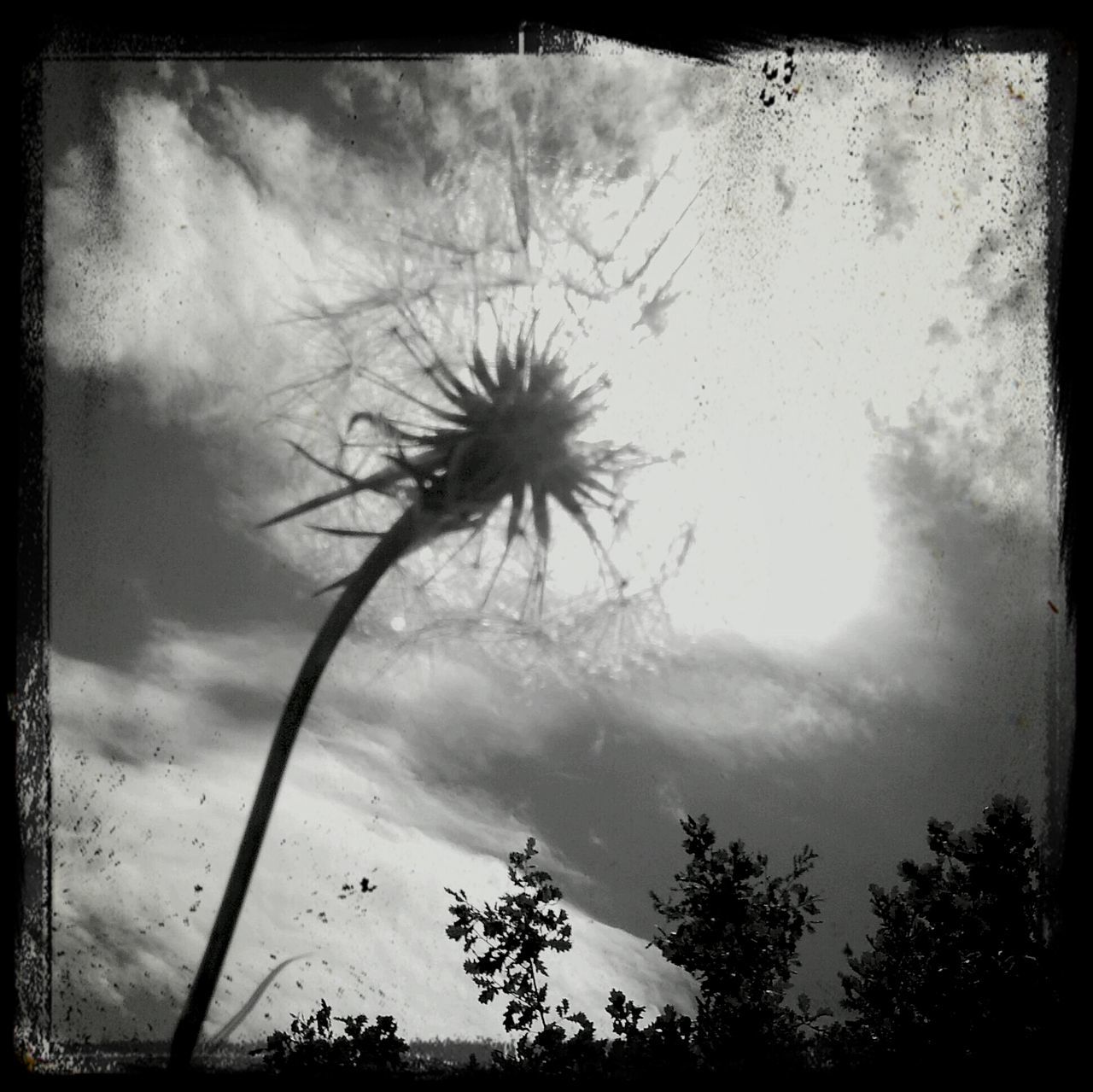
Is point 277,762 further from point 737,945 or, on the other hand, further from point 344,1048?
point 737,945

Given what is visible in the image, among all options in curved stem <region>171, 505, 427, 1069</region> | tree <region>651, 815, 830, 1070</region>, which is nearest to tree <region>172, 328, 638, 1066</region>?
curved stem <region>171, 505, 427, 1069</region>

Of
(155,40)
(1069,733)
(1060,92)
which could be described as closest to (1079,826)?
(1069,733)

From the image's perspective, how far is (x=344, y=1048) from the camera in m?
3.31

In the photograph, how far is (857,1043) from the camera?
335 centimetres

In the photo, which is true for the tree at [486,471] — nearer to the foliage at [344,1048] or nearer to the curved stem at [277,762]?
the curved stem at [277,762]

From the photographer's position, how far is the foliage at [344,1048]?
319cm

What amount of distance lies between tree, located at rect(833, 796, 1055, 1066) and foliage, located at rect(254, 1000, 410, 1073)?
203 centimetres

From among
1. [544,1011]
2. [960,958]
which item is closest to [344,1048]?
[544,1011]

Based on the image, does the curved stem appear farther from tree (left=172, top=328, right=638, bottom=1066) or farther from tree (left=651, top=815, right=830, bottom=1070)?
tree (left=651, top=815, right=830, bottom=1070)

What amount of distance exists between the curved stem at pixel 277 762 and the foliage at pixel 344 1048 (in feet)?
1.45

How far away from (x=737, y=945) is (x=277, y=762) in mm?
2702

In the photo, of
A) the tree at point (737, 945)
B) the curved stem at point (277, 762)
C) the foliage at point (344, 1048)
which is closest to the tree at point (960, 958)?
the tree at point (737, 945)

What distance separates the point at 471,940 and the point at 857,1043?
1.88 metres

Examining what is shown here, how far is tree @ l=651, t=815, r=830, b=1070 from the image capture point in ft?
11.2
